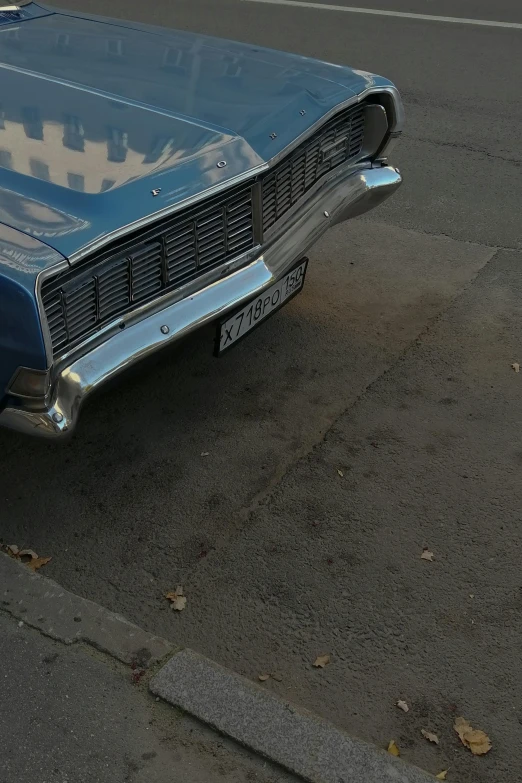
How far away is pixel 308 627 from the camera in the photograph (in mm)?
2986

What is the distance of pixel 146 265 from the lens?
10.1ft

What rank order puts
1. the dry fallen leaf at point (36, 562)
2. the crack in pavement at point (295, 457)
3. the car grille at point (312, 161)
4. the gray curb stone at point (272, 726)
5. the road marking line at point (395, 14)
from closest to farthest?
the gray curb stone at point (272, 726) < the dry fallen leaf at point (36, 562) < the crack in pavement at point (295, 457) < the car grille at point (312, 161) < the road marking line at point (395, 14)

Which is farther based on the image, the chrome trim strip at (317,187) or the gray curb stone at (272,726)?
the chrome trim strip at (317,187)

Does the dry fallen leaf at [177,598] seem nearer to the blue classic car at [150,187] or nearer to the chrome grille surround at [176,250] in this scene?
the blue classic car at [150,187]

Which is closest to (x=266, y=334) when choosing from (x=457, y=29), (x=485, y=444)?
(x=485, y=444)

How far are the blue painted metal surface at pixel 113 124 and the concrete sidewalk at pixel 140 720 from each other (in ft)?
3.00

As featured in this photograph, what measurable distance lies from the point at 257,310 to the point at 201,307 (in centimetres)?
39

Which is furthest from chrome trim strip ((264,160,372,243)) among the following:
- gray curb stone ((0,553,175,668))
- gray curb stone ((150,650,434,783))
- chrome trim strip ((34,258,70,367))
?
gray curb stone ((150,650,434,783))

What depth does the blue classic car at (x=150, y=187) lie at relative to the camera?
279cm

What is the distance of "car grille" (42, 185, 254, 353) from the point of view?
2.82m

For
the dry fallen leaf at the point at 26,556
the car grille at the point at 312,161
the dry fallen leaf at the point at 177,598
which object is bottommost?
the dry fallen leaf at the point at 26,556

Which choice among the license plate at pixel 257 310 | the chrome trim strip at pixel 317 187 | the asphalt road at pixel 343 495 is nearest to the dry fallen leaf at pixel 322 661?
the asphalt road at pixel 343 495

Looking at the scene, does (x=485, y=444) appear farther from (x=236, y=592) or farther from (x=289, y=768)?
(x=289, y=768)

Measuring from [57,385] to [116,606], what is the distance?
82 centimetres
